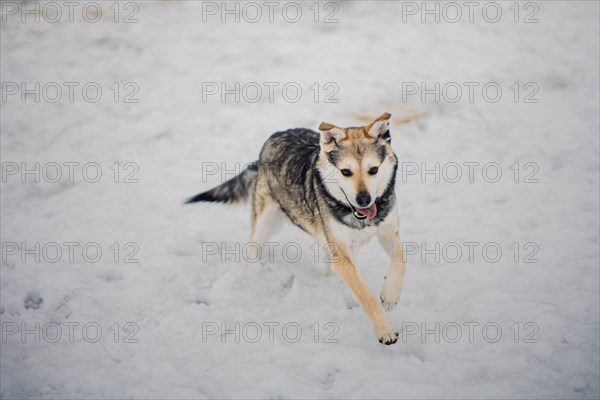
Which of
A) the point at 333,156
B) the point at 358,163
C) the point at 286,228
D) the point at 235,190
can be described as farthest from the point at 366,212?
the point at 286,228

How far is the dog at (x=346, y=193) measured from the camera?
3.61 m

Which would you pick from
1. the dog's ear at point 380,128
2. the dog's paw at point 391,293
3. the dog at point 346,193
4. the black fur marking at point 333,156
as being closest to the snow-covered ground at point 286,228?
the dog's paw at point 391,293

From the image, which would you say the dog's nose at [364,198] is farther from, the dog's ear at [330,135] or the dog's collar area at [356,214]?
the dog's ear at [330,135]

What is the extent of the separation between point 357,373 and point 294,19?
747 cm

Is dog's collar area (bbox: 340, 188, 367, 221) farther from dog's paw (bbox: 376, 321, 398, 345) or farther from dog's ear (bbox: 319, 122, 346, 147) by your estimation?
dog's paw (bbox: 376, 321, 398, 345)

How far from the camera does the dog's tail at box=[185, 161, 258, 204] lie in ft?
15.9

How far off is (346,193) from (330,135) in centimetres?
51

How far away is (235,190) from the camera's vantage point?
16.1 feet

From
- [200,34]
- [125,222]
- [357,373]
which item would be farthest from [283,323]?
[200,34]

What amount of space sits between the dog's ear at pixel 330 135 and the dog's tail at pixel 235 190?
135cm

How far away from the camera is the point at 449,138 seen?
21.4 ft

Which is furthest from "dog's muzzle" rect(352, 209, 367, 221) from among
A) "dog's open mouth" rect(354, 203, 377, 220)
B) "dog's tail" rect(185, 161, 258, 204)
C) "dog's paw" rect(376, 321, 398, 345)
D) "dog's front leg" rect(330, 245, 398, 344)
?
"dog's tail" rect(185, 161, 258, 204)

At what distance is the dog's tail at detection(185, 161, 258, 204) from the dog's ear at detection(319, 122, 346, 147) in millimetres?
1349

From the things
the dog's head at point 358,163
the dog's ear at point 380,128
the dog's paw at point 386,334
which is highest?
the dog's ear at point 380,128
